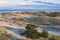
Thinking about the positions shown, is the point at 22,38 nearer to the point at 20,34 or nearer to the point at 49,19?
the point at 20,34

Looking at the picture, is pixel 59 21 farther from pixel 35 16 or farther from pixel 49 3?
pixel 49 3

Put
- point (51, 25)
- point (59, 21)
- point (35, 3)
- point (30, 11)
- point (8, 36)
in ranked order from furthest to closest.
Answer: point (35, 3)
point (30, 11)
point (59, 21)
point (51, 25)
point (8, 36)

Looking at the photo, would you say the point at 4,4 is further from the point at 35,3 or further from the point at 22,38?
the point at 22,38

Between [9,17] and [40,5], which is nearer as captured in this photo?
[9,17]

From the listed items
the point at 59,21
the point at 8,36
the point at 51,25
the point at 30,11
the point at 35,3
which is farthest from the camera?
the point at 35,3

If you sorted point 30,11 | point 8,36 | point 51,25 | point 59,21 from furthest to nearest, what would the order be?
point 30,11 → point 59,21 → point 51,25 → point 8,36

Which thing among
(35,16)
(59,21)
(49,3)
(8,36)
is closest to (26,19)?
(35,16)

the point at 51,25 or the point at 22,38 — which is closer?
the point at 22,38

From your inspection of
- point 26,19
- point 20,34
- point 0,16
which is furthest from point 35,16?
point 20,34
